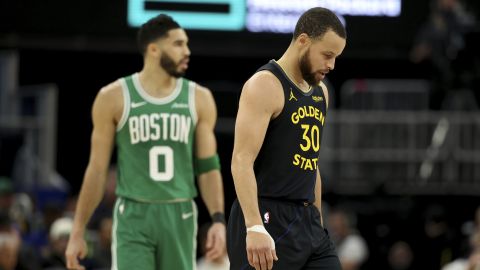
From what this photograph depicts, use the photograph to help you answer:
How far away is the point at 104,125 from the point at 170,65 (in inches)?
24.5

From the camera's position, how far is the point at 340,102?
16.9 meters

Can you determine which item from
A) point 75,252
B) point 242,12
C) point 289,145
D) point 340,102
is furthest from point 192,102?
point 340,102

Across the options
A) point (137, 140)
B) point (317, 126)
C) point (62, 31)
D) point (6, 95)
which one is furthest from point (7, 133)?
point (317, 126)

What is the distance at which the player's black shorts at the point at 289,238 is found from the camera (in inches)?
237

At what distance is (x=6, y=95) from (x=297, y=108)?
1152 centimetres

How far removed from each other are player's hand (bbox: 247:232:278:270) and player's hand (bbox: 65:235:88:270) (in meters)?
1.93

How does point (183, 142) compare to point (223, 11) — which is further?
point (223, 11)

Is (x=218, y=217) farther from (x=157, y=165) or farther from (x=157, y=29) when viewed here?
(x=157, y=29)

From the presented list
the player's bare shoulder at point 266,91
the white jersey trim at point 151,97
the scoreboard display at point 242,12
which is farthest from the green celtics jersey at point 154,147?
the scoreboard display at point 242,12

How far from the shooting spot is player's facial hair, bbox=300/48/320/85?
6062 millimetres

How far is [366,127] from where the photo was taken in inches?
631

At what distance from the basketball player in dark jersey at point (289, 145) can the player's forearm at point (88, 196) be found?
1521mm

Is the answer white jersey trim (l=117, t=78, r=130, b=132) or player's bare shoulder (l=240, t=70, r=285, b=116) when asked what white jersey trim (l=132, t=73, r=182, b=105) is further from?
player's bare shoulder (l=240, t=70, r=285, b=116)

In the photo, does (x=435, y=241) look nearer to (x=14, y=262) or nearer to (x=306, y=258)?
(x=14, y=262)
